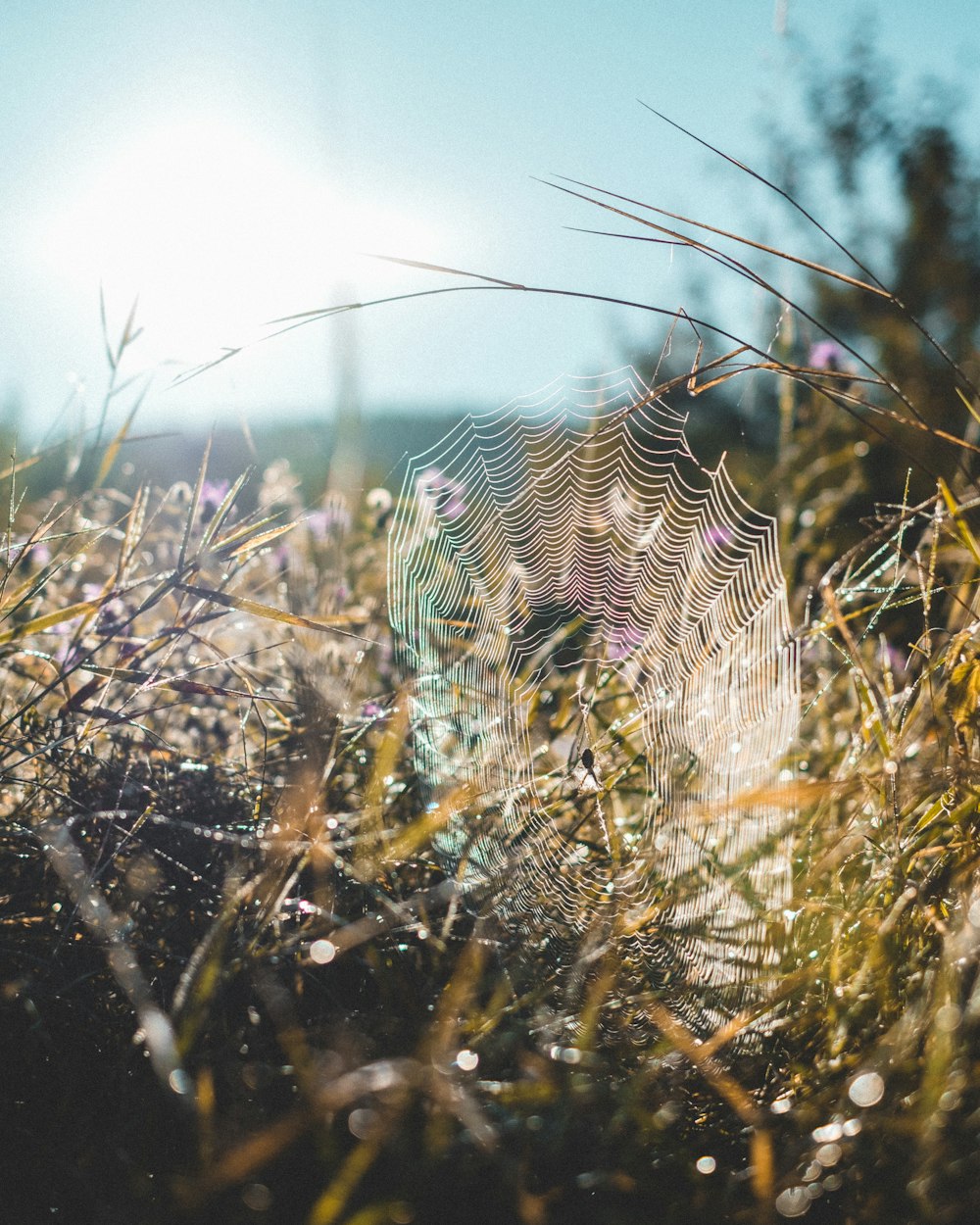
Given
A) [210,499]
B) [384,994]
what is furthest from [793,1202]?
[210,499]

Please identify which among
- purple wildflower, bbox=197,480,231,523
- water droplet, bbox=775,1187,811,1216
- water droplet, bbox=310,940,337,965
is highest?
purple wildflower, bbox=197,480,231,523

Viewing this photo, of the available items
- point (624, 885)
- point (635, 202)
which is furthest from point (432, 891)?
point (635, 202)

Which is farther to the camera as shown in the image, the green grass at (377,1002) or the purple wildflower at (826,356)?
the purple wildflower at (826,356)

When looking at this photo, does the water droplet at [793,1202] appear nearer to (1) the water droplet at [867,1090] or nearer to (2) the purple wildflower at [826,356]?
(1) the water droplet at [867,1090]

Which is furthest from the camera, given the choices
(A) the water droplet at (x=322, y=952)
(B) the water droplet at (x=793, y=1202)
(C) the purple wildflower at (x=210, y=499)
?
(C) the purple wildflower at (x=210, y=499)

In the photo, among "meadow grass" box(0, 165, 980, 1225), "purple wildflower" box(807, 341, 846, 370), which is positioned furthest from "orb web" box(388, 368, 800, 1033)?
"purple wildflower" box(807, 341, 846, 370)

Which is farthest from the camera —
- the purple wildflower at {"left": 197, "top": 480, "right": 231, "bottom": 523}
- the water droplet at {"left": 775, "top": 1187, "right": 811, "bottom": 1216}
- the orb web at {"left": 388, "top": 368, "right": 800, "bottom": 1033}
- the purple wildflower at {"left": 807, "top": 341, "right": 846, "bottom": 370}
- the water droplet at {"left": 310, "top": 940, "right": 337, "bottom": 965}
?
the purple wildflower at {"left": 807, "top": 341, "right": 846, "bottom": 370}

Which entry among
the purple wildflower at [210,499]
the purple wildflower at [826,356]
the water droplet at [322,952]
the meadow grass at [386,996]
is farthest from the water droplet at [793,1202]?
the purple wildflower at [826,356]

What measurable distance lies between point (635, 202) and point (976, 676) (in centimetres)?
64

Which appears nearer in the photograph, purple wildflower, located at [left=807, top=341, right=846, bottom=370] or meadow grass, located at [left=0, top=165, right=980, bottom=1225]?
meadow grass, located at [left=0, top=165, right=980, bottom=1225]

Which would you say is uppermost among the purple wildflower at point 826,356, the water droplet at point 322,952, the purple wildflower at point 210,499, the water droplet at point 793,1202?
the purple wildflower at point 826,356

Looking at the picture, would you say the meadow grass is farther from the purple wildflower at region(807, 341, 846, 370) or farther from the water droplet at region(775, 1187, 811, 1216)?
the purple wildflower at region(807, 341, 846, 370)

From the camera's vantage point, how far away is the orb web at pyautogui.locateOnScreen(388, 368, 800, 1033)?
3.84 ft

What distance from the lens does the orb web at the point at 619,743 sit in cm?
117
